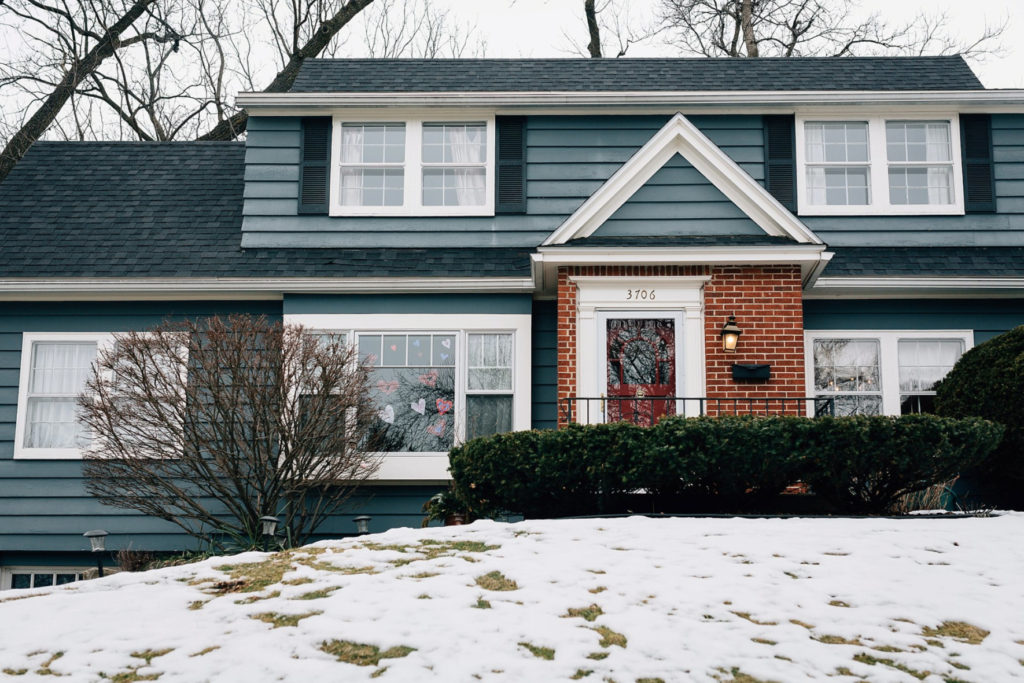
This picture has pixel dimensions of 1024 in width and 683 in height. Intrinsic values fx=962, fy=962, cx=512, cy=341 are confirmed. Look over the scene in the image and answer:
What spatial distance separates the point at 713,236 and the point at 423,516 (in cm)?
450

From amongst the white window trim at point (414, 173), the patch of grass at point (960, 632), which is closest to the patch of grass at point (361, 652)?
the patch of grass at point (960, 632)

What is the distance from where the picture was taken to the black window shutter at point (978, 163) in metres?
12.1

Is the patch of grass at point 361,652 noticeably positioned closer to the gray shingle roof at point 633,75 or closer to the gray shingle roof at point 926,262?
the gray shingle roof at point 926,262

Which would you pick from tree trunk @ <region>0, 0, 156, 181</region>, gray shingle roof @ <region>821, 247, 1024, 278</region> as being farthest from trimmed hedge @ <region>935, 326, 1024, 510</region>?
tree trunk @ <region>0, 0, 156, 181</region>

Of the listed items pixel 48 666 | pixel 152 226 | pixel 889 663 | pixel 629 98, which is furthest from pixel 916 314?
pixel 48 666

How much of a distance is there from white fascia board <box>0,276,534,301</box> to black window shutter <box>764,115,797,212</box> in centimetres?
351

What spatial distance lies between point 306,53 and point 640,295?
13109 mm

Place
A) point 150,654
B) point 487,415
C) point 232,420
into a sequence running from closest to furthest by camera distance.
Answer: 1. point 150,654
2. point 232,420
3. point 487,415

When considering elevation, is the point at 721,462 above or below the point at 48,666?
above

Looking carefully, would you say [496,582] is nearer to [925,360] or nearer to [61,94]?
[925,360]

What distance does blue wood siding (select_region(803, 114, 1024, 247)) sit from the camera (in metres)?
12.0

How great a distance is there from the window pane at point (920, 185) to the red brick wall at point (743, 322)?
2.84m

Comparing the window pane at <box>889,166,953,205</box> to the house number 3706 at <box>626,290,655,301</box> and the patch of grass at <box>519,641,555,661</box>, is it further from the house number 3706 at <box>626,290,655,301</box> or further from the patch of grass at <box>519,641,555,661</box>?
the patch of grass at <box>519,641,555,661</box>

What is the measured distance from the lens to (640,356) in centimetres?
1057
